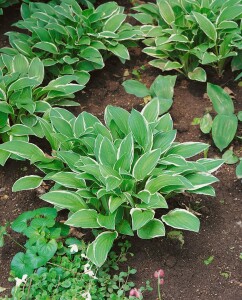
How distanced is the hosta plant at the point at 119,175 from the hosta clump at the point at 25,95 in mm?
322

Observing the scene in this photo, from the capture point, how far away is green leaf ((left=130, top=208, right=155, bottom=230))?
11.7 ft

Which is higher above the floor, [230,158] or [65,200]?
[65,200]

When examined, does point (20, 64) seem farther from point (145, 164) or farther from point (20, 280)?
point (20, 280)

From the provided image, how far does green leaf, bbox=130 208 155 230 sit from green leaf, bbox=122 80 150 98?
4.88 ft

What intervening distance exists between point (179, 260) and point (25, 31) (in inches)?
120

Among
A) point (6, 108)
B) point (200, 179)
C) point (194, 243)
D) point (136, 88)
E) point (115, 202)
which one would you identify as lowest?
point (194, 243)

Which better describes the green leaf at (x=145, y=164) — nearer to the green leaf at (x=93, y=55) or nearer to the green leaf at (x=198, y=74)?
the green leaf at (x=198, y=74)

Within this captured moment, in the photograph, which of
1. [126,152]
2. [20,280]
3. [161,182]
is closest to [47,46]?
[126,152]

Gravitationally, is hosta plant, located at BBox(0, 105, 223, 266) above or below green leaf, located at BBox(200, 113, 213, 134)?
above

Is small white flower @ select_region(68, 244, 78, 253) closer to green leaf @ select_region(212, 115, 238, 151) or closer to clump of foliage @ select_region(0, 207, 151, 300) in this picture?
clump of foliage @ select_region(0, 207, 151, 300)

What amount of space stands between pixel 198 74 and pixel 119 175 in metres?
1.66

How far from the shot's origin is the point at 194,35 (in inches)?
197

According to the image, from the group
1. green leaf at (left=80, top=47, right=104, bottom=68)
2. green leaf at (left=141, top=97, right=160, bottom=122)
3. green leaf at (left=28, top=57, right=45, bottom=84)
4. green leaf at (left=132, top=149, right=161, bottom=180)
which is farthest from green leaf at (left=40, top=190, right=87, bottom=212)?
green leaf at (left=80, top=47, right=104, bottom=68)

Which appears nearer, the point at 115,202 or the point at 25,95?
the point at 115,202
